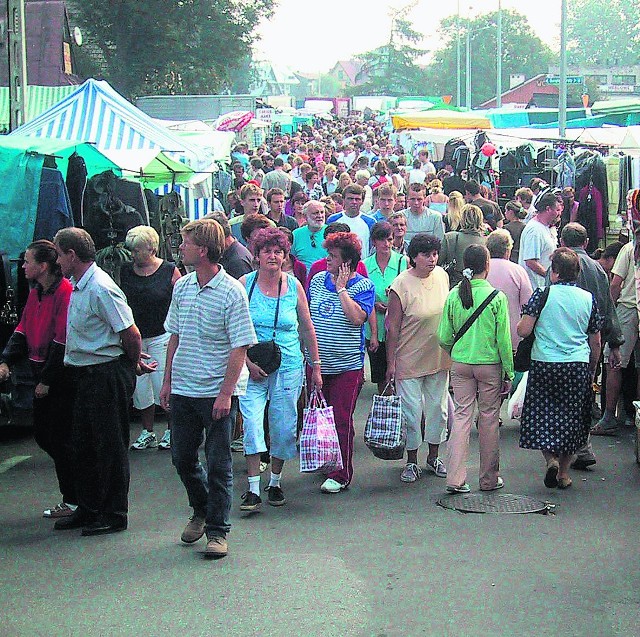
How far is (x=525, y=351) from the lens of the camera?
782cm

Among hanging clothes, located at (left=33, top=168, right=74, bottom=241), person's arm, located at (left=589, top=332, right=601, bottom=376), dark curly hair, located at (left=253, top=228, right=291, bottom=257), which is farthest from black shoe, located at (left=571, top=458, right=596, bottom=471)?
hanging clothes, located at (left=33, top=168, right=74, bottom=241)

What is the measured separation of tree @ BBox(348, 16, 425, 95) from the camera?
12712cm

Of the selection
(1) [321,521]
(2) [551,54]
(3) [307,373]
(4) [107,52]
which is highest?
(2) [551,54]

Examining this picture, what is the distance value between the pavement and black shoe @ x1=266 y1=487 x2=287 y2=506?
63 mm

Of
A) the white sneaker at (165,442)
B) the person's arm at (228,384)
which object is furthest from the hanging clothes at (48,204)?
the person's arm at (228,384)

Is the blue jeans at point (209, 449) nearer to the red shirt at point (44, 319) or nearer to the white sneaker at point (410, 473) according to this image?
the red shirt at point (44, 319)

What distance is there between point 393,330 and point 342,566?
2360mm

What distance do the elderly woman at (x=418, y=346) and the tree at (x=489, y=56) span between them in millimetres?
102646

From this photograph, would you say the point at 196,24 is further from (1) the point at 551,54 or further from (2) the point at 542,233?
(1) the point at 551,54

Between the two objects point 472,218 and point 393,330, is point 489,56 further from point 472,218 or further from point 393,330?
point 393,330

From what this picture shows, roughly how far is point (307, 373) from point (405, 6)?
435ft

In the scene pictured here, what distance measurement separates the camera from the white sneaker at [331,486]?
7.73 meters

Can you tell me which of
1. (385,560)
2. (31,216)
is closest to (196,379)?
(385,560)

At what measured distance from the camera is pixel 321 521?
7.07 metres
